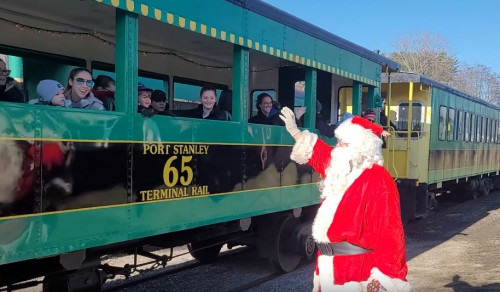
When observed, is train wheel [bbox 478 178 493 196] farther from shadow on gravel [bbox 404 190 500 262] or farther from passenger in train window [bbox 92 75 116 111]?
passenger in train window [bbox 92 75 116 111]

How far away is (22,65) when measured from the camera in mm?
5395

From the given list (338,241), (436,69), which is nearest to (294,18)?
(338,241)

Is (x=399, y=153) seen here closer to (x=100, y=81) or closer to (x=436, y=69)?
(x=100, y=81)

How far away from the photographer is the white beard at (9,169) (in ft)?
8.98

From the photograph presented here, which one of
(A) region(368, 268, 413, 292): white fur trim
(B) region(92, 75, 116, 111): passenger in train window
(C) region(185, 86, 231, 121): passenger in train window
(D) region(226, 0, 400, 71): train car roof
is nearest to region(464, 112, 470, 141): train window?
(D) region(226, 0, 400, 71): train car roof

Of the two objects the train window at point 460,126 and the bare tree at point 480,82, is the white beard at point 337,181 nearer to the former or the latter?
the train window at point 460,126

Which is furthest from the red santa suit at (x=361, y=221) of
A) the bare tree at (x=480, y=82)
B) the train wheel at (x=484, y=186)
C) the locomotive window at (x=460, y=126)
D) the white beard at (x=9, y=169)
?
the bare tree at (x=480, y=82)

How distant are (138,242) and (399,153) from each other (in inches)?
299

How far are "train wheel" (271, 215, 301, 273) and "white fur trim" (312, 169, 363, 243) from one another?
128 inches

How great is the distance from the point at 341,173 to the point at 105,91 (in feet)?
7.76

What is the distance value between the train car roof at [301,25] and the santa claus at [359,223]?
2.41 meters

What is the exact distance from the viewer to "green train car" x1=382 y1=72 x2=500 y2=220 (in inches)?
391

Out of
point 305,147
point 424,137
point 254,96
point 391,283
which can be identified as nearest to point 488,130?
point 424,137

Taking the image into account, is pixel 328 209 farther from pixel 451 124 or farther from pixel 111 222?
pixel 451 124
